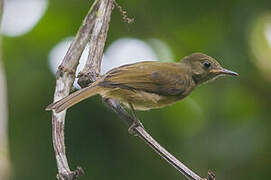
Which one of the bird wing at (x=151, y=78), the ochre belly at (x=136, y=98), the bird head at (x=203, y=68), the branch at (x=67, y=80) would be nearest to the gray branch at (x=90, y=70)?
the branch at (x=67, y=80)

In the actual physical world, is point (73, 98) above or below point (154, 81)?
above

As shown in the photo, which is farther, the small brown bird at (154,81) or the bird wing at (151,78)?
the bird wing at (151,78)

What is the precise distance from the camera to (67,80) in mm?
3908

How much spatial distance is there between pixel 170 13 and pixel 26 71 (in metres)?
1.64

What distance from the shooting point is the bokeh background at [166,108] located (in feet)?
18.8

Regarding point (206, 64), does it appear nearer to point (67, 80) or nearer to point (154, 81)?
point (154, 81)

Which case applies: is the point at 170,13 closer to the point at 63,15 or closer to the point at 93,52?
the point at 63,15

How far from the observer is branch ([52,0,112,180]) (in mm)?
3426

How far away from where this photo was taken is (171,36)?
21.2 feet

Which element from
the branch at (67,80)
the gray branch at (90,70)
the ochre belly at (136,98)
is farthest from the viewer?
the ochre belly at (136,98)

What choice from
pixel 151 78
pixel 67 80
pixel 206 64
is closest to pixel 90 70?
pixel 67 80

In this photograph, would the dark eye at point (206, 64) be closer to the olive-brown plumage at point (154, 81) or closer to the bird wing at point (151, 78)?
the olive-brown plumage at point (154, 81)

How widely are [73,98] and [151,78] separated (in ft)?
4.09

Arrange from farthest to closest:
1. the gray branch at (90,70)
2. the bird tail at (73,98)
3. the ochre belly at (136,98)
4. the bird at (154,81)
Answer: the ochre belly at (136,98) → the bird at (154,81) → the bird tail at (73,98) → the gray branch at (90,70)
